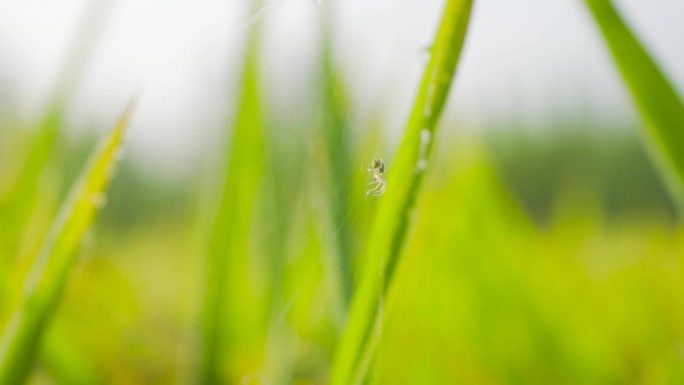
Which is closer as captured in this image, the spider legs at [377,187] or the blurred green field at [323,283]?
the spider legs at [377,187]

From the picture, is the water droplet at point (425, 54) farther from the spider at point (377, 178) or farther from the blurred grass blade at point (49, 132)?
the blurred grass blade at point (49, 132)

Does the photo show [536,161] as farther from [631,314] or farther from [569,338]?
[569,338]

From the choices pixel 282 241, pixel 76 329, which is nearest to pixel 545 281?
pixel 282 241

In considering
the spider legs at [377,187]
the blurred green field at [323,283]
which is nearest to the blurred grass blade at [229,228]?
the blurred green field at [323,283]

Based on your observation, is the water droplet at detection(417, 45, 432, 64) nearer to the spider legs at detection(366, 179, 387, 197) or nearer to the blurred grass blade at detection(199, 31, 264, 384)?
the spider legs at detection(366, 179, 387, 197)

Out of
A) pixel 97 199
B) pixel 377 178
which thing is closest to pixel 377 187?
pixel 377 178

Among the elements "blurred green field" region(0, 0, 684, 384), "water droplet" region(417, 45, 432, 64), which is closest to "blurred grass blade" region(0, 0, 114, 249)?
"blurred green field" region(0, 0, 684, 384)
